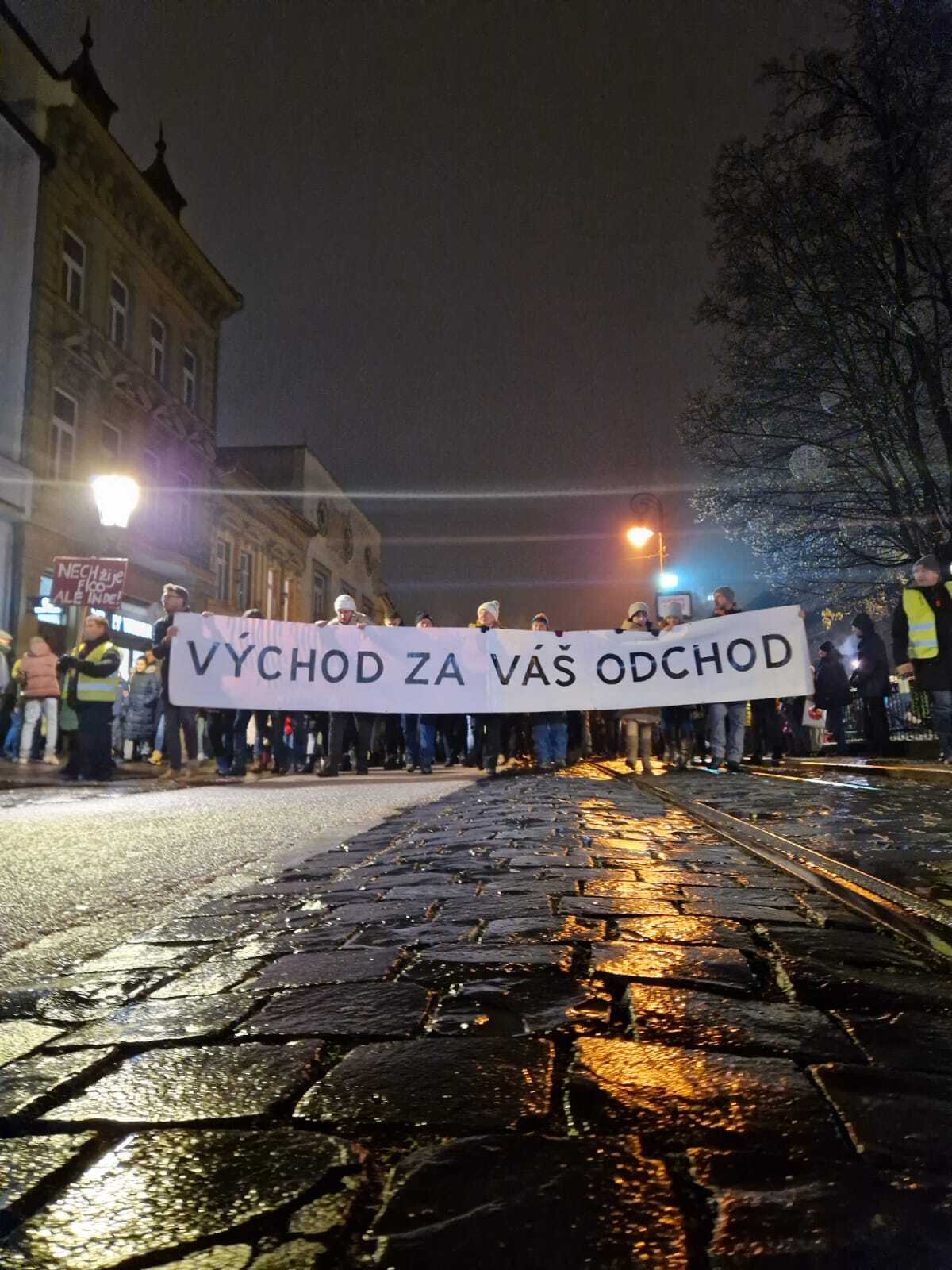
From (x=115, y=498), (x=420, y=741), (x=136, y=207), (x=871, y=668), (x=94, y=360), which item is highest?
(x=136, y=207)

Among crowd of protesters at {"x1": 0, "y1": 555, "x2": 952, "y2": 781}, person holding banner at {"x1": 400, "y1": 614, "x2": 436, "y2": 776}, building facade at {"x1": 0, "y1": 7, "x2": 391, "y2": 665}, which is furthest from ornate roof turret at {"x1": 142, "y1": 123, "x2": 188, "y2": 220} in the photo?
person holding banner at {"x1": 400, "y1": 614, "x2": 436, "y2": 776}

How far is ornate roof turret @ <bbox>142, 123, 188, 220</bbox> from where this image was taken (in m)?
27.1

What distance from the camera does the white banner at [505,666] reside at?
39.5ft

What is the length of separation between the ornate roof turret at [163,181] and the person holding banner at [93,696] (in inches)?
785

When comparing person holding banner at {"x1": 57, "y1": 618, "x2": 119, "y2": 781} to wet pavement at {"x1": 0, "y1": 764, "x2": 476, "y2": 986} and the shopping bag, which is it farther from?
the shopping bag

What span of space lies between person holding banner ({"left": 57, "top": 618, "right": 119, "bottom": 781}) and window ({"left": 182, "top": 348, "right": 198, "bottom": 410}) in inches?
746

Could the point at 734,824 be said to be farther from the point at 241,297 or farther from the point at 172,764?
the point at 241,297

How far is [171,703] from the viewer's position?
439 inches

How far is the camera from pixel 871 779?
10.2 metres

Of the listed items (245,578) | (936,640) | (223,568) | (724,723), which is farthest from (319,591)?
(936,640)

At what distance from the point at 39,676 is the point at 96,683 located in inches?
153

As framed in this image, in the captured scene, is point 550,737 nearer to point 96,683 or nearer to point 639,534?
point 96,683

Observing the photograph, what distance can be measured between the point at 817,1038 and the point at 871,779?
29.5 ft

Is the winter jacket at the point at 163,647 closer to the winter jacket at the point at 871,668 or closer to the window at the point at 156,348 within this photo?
the winter jacket at the point at 871,668
